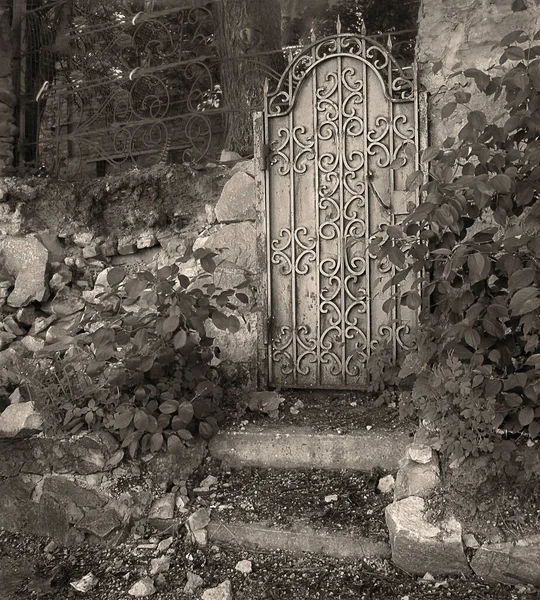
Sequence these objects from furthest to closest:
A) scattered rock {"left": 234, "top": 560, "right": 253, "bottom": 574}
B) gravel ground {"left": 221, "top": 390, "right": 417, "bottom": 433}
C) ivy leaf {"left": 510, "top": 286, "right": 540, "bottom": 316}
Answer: gravel ground {"left": 221, "top": 390, "right": 417, "bottom": 433} → scattered rock {"left": 234, "top": 560, "right": 253, "bottom": 574} → ivy leaf {"left": 510, "top": 286, "right": 540, "bottom": 316}

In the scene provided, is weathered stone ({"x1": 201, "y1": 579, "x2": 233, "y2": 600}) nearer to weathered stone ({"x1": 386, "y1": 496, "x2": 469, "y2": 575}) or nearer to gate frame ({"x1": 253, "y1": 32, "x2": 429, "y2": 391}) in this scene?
weathered stone ({"x1": 386, "y1": 496, "x2": 469, "y2": 575})

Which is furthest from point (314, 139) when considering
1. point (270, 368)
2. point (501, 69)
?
point (270, 368)

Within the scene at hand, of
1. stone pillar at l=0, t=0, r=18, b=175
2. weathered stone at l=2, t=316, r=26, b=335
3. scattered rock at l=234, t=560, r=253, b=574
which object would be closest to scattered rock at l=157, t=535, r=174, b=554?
scattered rock at l=234, t=560, r=253, b=574

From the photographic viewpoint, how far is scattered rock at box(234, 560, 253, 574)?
2.70m

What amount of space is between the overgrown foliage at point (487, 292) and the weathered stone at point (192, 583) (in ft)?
3.67

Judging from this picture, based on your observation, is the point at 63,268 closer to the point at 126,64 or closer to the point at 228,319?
the point at 228,319

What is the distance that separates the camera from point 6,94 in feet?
18.5

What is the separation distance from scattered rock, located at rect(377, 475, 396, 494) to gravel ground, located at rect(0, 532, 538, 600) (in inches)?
17.2

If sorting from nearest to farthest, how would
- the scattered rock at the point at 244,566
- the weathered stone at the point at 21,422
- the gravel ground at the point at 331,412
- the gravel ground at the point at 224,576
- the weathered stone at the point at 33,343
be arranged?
the gravel ground at the point at 224,576 → the scattered rock at the point at 244,566 → the weathered stone at the point at 21,422 → the gravel ground at the point at 331,412 → the weathered stone at the point at 33,343

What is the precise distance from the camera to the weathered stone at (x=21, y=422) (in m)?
3.24

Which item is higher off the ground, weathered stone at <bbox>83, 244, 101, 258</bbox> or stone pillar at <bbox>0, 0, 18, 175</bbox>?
stone pillar at <bbox>0, 0, 18, 175</bbox>

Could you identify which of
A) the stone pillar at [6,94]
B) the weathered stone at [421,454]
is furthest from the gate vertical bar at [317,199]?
the stone pillar at [6,94]

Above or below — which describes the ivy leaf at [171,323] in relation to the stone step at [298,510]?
above

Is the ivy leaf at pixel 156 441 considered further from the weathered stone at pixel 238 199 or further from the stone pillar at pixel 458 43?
the stone pillar at pixel 458 43
